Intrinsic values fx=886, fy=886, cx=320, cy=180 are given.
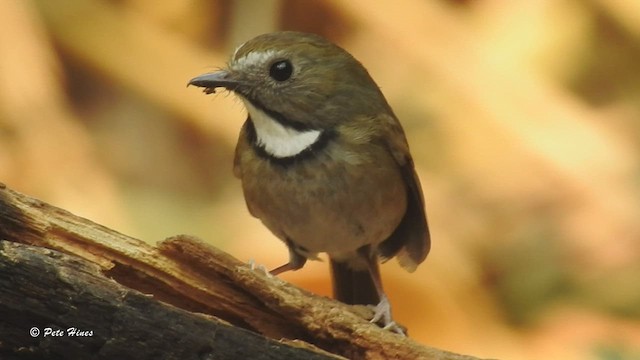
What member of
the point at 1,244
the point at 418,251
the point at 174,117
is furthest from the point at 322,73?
the point at 174,117

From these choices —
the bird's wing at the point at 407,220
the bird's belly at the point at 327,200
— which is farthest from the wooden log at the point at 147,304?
the bird's wing at the point at 407,220

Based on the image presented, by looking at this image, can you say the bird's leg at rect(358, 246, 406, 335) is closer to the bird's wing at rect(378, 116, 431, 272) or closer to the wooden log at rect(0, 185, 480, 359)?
the bird's wing at rect(378, 116, 431, 272)

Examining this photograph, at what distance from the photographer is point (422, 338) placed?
427 cm

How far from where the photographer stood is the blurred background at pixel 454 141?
4.19 meters

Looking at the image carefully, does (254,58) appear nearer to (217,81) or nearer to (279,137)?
(217,81)

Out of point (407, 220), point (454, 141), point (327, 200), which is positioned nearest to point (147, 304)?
point (327, 200)

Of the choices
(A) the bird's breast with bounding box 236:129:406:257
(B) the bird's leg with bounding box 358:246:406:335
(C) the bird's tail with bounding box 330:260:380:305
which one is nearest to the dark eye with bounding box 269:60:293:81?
(A) the bird's breast with bounding box 236:129:406:257

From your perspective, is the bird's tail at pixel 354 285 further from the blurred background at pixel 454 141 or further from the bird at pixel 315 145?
the blurred background at pixel 454 141

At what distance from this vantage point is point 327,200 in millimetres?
2775

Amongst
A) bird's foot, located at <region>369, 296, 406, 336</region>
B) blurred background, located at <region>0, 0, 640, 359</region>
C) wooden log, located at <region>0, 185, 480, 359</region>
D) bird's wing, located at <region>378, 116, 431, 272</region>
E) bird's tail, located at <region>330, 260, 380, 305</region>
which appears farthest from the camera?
blurred background, located at <region>0, 0, 640, 359</region>

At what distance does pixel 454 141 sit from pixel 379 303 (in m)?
1.59

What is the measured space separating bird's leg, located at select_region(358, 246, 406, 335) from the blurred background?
39.9 inches

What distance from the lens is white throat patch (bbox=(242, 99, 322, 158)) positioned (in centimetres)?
279

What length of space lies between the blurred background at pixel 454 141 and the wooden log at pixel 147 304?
1.87 metres
